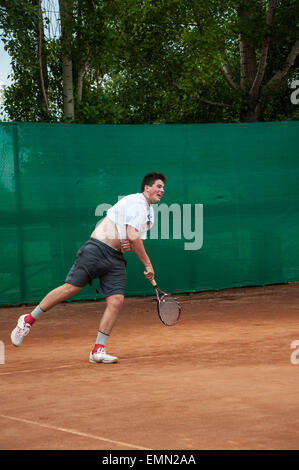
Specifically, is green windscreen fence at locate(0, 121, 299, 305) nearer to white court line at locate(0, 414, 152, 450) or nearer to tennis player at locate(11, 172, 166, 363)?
tennis player at locate(11, 172, 166, 363)

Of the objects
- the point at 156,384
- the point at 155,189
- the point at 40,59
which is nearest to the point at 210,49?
the point at 40,59

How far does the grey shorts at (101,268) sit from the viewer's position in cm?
625

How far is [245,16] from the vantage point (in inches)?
544

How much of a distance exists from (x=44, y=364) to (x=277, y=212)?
5075 mm

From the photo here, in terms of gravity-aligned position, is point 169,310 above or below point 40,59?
below

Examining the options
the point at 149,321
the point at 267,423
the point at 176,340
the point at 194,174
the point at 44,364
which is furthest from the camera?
the point at 194,174

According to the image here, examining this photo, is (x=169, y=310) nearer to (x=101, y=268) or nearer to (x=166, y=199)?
(x=101, y=268)

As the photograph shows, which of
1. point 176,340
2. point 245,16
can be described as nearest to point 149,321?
point 176,340

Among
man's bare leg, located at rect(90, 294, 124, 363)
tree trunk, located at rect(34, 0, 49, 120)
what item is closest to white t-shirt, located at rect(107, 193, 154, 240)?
man's bare leg, located at rect(90, 294, 124, 363)

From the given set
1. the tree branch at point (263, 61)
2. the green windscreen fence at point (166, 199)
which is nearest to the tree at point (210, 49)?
the tree branch at point (263, 61)

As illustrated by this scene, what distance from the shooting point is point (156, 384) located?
206 inches

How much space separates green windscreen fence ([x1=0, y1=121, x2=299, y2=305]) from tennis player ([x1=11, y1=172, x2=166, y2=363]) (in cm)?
286

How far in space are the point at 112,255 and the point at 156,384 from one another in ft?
4.67
